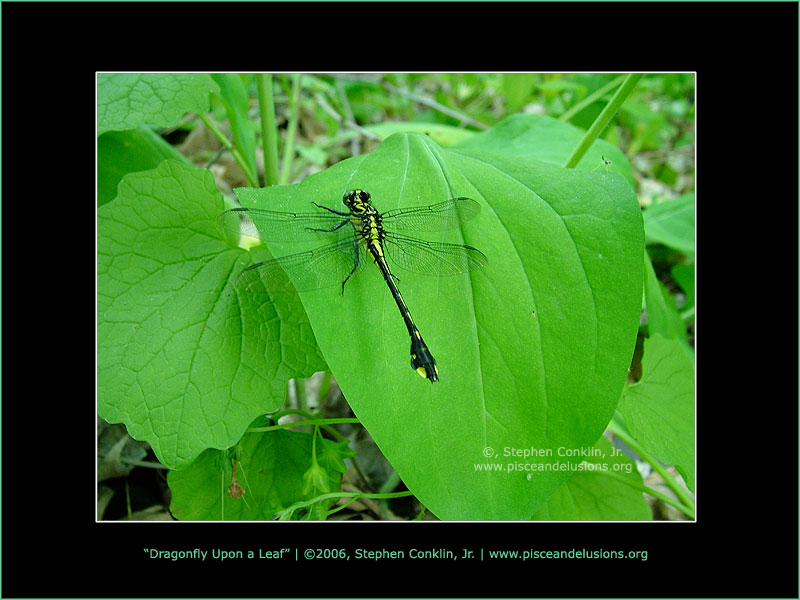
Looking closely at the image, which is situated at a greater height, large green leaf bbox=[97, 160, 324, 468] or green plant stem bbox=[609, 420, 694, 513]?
large green leaf bbox=[97, 160, 324, 468]

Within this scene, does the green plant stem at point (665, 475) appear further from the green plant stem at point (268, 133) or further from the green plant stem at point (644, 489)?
the green plant stem at point (268, 133)

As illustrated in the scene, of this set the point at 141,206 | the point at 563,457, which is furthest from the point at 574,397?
the point at 141,206

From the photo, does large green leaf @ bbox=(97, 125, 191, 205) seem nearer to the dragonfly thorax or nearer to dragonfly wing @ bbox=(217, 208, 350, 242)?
dragonfly wing @ bbox=(217, 208, 350, 242)

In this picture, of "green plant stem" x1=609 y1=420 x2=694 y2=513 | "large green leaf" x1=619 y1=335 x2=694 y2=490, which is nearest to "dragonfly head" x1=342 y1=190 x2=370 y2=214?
"large green leaf" x1=619 y1=335 x2=694 y2=490

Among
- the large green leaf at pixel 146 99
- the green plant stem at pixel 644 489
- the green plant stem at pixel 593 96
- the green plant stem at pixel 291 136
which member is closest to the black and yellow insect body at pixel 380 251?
the large green leaf at pixel 146 99

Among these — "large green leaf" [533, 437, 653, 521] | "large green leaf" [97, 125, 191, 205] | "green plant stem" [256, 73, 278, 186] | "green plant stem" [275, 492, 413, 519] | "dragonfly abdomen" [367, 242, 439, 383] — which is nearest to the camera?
"dragonfly abdomen" [367, 242, 439, 383]
